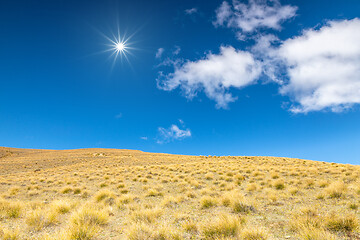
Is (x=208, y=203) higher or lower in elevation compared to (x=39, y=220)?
higher

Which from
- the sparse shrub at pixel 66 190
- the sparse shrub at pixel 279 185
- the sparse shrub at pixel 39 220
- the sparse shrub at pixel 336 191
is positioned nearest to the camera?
the sparse shrub at pixel 39 220

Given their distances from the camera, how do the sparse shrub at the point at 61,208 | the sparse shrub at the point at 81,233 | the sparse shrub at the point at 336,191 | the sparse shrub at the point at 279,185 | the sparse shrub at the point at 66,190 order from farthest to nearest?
the sparse shrub at the point at 66,190 → the sparse shrub at the point at 279,185 → the sparse shrub at the point at 336,191 → the sparse shrub at the point at 61,208 → the sparse shrub at the point at 81,233

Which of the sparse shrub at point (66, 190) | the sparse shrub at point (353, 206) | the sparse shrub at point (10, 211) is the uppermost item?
the sparse shrub at point (353, 206)

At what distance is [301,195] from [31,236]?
1130 centimetres

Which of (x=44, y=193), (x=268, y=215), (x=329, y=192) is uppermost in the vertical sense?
(x=329, y=192)

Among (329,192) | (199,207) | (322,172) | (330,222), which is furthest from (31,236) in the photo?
(322,172)

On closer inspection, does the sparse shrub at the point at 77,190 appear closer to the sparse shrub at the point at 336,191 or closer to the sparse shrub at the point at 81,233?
the sparse shrub at the point at 81,233

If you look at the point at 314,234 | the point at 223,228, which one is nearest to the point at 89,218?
the point at 223,228

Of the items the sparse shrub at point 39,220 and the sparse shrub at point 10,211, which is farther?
the sparse shrub at point 10,211

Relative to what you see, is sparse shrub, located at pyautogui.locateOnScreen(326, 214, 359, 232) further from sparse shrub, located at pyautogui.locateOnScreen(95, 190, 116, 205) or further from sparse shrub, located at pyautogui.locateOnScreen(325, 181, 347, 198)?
sparse shrub, located at pyautogui.locateOnScreen(95, 190, 116, 205)

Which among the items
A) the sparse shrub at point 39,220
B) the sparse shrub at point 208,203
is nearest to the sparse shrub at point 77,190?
the sparse shrub at point 39,220

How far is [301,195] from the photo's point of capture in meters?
9.29

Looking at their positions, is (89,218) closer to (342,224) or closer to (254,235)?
(254,235)

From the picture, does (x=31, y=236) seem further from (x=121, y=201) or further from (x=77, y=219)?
(x=121, y=201)
